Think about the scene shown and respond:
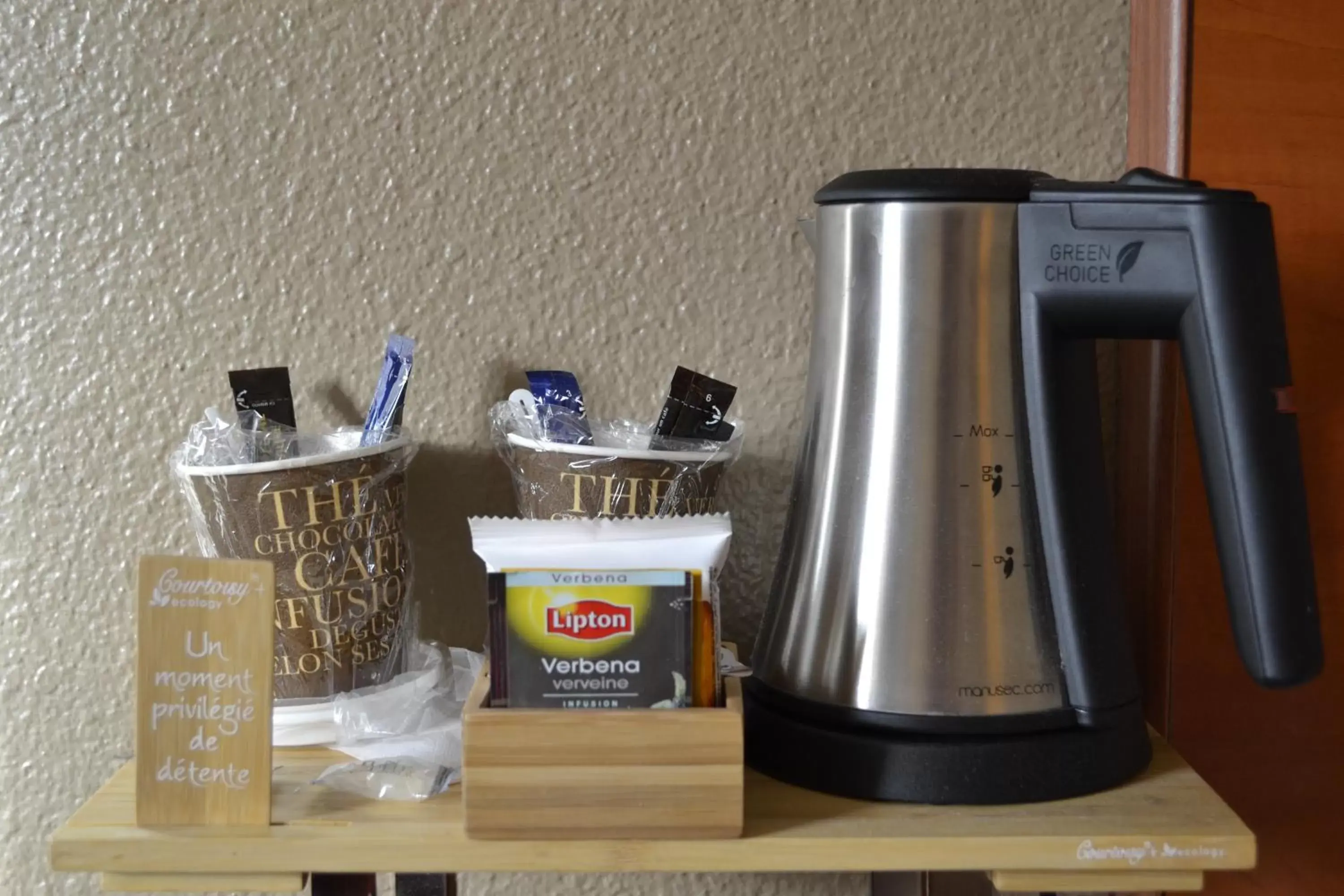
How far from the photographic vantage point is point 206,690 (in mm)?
571

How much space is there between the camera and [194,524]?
0.68 meters

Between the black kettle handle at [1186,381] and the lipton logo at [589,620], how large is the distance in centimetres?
22

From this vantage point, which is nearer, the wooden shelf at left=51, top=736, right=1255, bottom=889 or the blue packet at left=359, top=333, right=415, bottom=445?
the wooden shelf at left=51, top=736, right=1255, bottom=889

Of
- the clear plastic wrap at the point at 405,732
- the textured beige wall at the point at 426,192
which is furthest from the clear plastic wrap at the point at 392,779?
the textured beige wall at the point at 426,192

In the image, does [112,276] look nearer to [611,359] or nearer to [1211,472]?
[611,359]

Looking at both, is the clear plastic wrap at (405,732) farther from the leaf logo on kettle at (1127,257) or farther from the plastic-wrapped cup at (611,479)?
the leaf logo on kettle at (1127,257)

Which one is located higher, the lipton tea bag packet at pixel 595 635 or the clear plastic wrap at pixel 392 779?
the lipton tea bag packet at pixel 595 635

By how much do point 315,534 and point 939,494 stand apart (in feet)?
1.15

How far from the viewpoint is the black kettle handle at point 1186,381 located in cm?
55

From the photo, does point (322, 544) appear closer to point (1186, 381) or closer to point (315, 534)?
point (315, 534)

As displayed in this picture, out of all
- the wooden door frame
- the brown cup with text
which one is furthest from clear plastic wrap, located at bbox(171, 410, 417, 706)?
the wooden door frame

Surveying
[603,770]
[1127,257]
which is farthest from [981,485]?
[603,770]

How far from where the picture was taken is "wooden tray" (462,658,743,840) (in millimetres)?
550

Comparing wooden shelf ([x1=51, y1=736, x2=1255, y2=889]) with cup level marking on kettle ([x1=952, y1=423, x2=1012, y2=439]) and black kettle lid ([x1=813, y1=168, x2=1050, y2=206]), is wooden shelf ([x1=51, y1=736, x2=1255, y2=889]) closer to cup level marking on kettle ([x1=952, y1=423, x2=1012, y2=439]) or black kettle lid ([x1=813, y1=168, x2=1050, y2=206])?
cup level marking on kettle ([x1=952, y1=423, x2=1012, y2=439])
